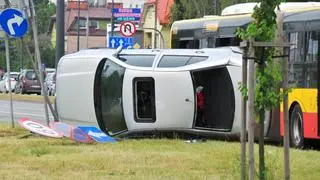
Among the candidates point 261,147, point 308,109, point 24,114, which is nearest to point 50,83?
point 24,114

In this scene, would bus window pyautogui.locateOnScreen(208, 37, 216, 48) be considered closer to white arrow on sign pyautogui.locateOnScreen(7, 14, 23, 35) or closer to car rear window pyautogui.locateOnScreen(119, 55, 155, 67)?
car rear window pyautogui.locateOnScreen(119, 55, 155, 67)

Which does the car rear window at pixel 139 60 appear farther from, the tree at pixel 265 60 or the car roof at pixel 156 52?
the tree at pixel 265 60

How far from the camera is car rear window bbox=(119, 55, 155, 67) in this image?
17.1 meters

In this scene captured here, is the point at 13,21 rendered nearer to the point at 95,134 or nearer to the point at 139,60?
the point at 139,60

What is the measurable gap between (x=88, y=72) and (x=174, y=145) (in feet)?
12.5

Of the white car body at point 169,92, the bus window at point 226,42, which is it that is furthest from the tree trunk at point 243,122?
the bus window at point 226,42

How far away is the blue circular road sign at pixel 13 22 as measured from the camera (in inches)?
707

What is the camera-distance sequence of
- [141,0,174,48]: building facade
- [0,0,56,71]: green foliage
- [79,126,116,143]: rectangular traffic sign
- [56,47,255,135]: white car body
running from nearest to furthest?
[79,126,116,143]: rectangular traffic sign, [56,47,255,135]: white car body, [141,0,174,48]: building facade, [0,0,56,71]: green foliage

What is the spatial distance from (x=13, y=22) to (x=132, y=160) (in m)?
7.03

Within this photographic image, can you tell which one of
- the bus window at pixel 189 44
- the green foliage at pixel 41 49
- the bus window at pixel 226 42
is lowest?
the green foliage at pixel 41 49

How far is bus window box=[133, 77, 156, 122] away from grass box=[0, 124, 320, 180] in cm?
122

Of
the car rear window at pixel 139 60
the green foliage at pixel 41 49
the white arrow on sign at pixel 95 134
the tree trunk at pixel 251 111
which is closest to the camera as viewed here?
the tree trunk at pixel 251 111

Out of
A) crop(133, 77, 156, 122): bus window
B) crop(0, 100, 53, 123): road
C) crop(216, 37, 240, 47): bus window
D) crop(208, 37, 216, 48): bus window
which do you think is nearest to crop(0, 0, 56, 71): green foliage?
crop(0, 100, 53, 123): road

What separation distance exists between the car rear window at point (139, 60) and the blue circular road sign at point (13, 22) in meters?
2.50
